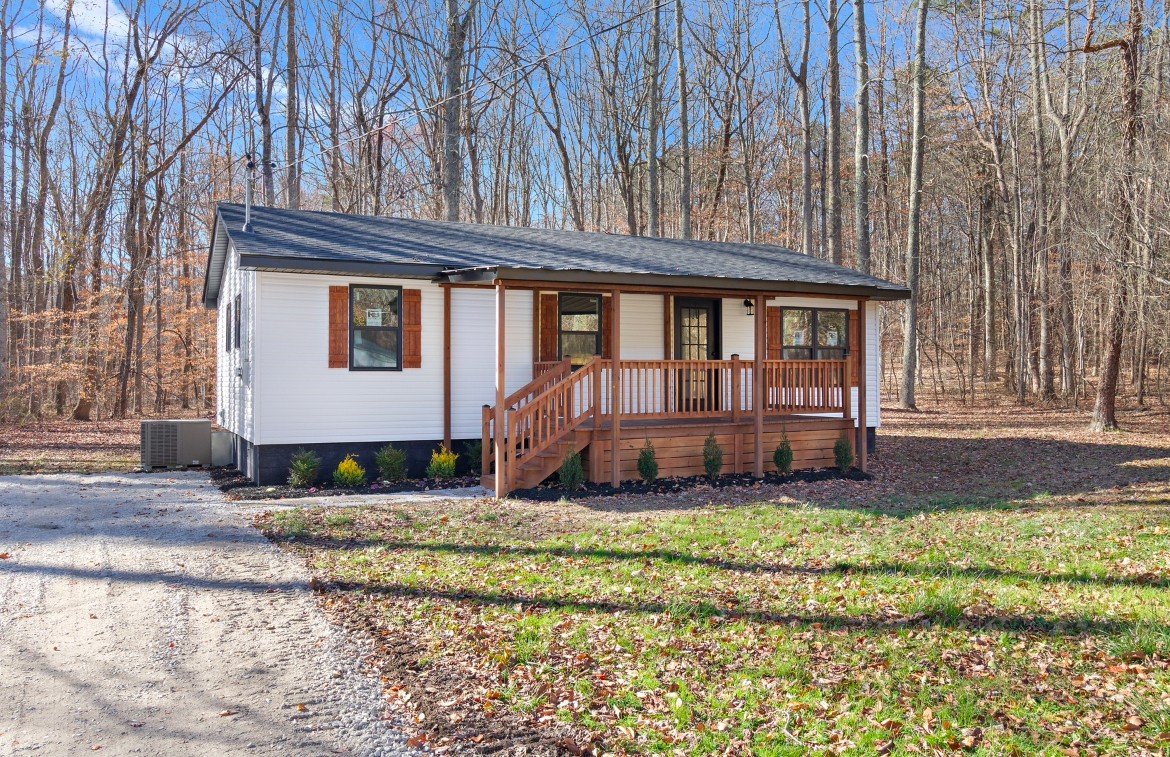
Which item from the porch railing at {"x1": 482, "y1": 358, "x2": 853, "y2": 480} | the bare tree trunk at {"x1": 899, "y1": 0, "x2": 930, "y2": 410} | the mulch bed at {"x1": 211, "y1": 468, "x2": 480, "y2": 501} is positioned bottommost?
the mulch bed at {"x1": 211, "y1": 468, "x2": 480, "y2": 501}

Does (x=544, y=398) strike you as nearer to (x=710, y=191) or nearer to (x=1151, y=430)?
(x=1151, y=430)

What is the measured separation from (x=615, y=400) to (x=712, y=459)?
1.94m

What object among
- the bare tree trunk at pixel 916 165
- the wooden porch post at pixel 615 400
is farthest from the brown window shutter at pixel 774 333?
the bare tree trunk at pixel 916 165

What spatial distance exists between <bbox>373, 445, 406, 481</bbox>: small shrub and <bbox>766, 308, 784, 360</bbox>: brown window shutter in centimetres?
705

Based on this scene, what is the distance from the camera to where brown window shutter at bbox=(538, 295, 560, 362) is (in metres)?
13.1

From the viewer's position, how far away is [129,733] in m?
3.82

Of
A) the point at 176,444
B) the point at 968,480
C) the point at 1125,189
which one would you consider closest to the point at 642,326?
the point at 968,480

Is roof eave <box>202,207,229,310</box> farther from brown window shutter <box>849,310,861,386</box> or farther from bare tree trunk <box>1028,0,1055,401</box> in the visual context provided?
bare tree trunk <box>1028,0,1055,401</box>

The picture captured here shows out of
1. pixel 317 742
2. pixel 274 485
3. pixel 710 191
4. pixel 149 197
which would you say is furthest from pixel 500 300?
pixel 710 191

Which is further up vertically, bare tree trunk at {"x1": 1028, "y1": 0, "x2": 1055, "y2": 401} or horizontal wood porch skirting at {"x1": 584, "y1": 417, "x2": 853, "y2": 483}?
bare tree trunk at {"x1": 1028, "y1": 0, "x2": 1055, "y2": 401}

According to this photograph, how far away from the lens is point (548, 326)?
13188 mm

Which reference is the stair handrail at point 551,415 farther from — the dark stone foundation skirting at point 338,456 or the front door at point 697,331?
the front door at point 697,331

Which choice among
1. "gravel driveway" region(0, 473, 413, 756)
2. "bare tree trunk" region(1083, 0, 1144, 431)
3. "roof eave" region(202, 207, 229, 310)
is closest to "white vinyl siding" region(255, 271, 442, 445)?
"roof eave" region(202, 207, 229, 310)

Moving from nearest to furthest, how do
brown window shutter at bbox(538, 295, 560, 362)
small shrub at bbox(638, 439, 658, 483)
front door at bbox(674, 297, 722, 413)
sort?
small shrub at bbox(638, 439, 658, 483) → brown window shutter at bbox(538, 295, 560, 362) → front door at bbox(674, 297, 722, 413)
